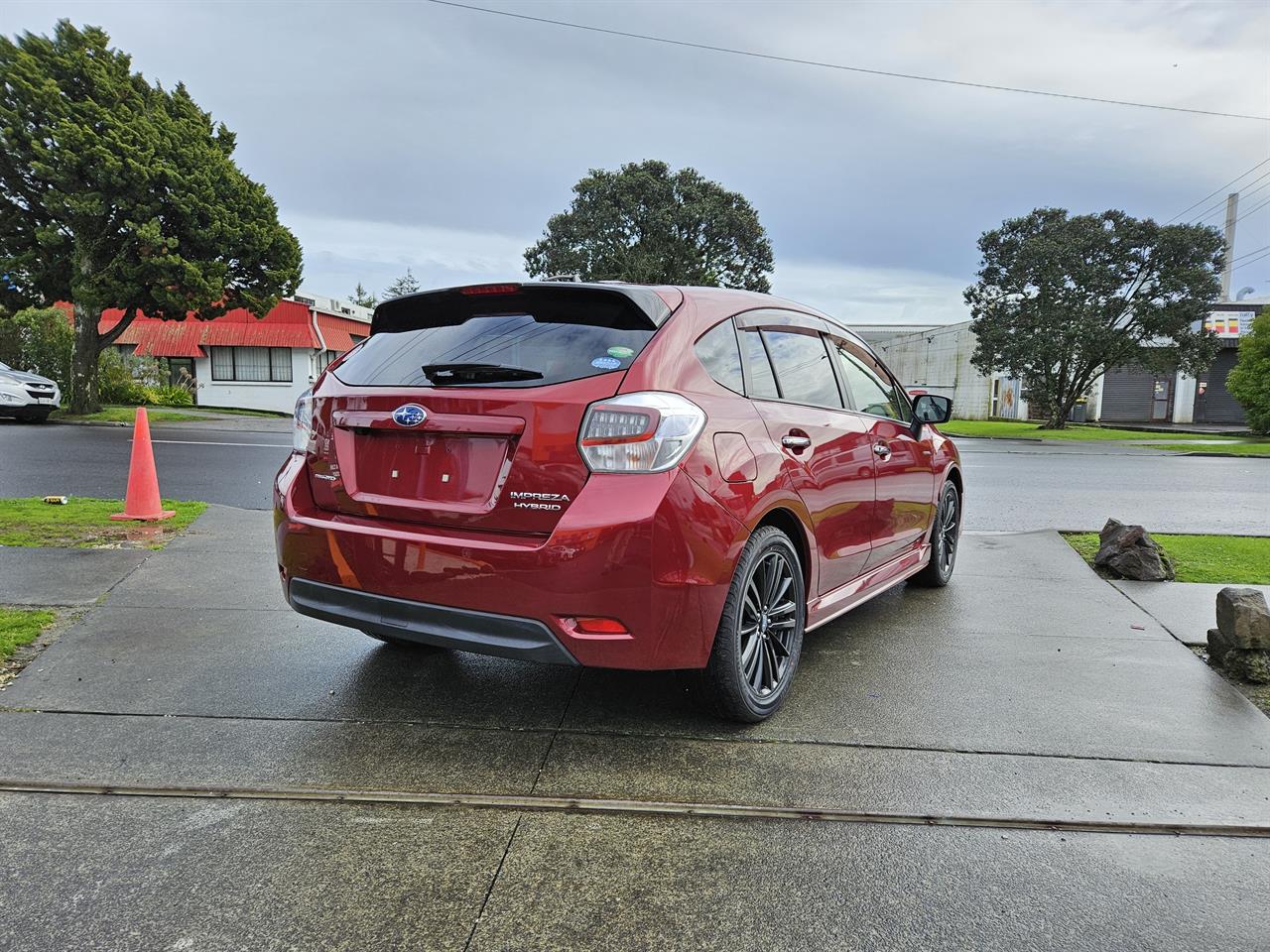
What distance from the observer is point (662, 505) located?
9.65 ft

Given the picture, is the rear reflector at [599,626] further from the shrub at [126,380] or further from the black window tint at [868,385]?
the shrub at [126,380]

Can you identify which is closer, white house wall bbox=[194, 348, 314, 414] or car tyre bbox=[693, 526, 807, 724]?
car tyre bbox=[693, 526, 807, 724]

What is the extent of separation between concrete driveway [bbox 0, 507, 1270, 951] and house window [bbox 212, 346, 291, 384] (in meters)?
32.0

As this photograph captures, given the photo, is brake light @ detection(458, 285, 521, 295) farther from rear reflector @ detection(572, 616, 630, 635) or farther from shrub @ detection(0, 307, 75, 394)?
shrub @ detection(0, 307, 75, 394)

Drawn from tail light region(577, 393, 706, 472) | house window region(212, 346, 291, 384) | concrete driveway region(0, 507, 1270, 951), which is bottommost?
concrete driveway region(0, 507, 1270, 951)

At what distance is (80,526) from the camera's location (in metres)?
6.87

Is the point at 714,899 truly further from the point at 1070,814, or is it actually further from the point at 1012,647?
the point at 1012,647

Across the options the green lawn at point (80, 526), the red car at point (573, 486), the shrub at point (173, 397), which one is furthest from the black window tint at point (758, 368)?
the shrub at point (173, 397)

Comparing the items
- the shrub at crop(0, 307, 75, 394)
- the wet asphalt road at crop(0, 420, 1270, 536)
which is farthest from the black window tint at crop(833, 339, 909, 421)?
the shrub at crop(0, 307, 75, 394)

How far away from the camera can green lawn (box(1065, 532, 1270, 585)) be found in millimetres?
6245

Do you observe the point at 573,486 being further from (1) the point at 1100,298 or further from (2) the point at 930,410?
(1) the point at 1100,298

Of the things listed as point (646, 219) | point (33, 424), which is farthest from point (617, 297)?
point (646, 219)

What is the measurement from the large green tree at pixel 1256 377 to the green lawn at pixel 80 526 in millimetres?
29427

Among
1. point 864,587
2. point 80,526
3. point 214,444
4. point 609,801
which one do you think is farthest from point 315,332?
point 609,801
